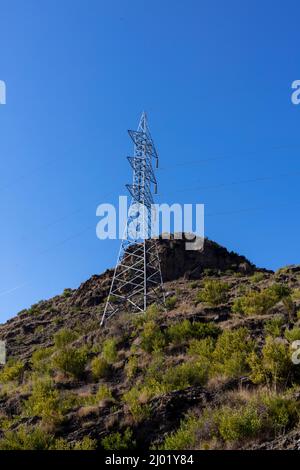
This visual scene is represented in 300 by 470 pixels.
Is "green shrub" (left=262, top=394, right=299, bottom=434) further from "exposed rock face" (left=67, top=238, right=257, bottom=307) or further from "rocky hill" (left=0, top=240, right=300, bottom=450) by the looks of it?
"exposed rock face" (left=67, top=238, right=257, bottom=307)

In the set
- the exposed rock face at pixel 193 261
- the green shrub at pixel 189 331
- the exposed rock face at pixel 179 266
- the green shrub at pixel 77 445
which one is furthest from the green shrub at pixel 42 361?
the exposed rock face at pixel 193 261

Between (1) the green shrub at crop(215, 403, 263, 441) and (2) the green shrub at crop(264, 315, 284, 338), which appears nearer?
(1) the green shrub at crop(215, 403, 263, 441)

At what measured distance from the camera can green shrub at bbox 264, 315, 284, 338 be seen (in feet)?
64.4

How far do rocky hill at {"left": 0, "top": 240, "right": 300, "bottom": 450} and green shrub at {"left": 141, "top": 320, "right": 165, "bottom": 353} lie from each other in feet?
0.18

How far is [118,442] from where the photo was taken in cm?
1333

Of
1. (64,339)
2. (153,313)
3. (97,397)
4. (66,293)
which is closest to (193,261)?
(66,293)

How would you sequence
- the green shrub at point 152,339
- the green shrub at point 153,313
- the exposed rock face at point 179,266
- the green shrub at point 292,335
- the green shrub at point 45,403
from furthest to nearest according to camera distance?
the exposed rock face at point 179,266 → the green shrub at point 153,313 → the green shrub at point 152,339 → the green shrub at point 292,335 → the green shrub at point 45,403

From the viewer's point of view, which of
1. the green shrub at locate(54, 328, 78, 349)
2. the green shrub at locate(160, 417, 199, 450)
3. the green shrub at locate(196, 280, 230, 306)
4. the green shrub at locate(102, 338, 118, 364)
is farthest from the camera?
the green shrub at locate(196, 280, 230, 306)

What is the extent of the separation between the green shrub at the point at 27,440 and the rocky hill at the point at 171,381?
0.10 ft

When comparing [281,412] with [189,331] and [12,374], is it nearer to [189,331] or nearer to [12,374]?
[189,331]

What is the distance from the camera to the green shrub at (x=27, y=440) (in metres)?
13.8

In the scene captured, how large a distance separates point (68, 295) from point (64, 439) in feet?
116

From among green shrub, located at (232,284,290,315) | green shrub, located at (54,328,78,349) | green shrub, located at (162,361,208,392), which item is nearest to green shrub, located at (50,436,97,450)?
green shrub, located at (162,361,208,392)

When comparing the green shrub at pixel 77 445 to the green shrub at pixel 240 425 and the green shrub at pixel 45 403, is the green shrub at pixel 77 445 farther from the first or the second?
the green shrub at pixel 240 425
